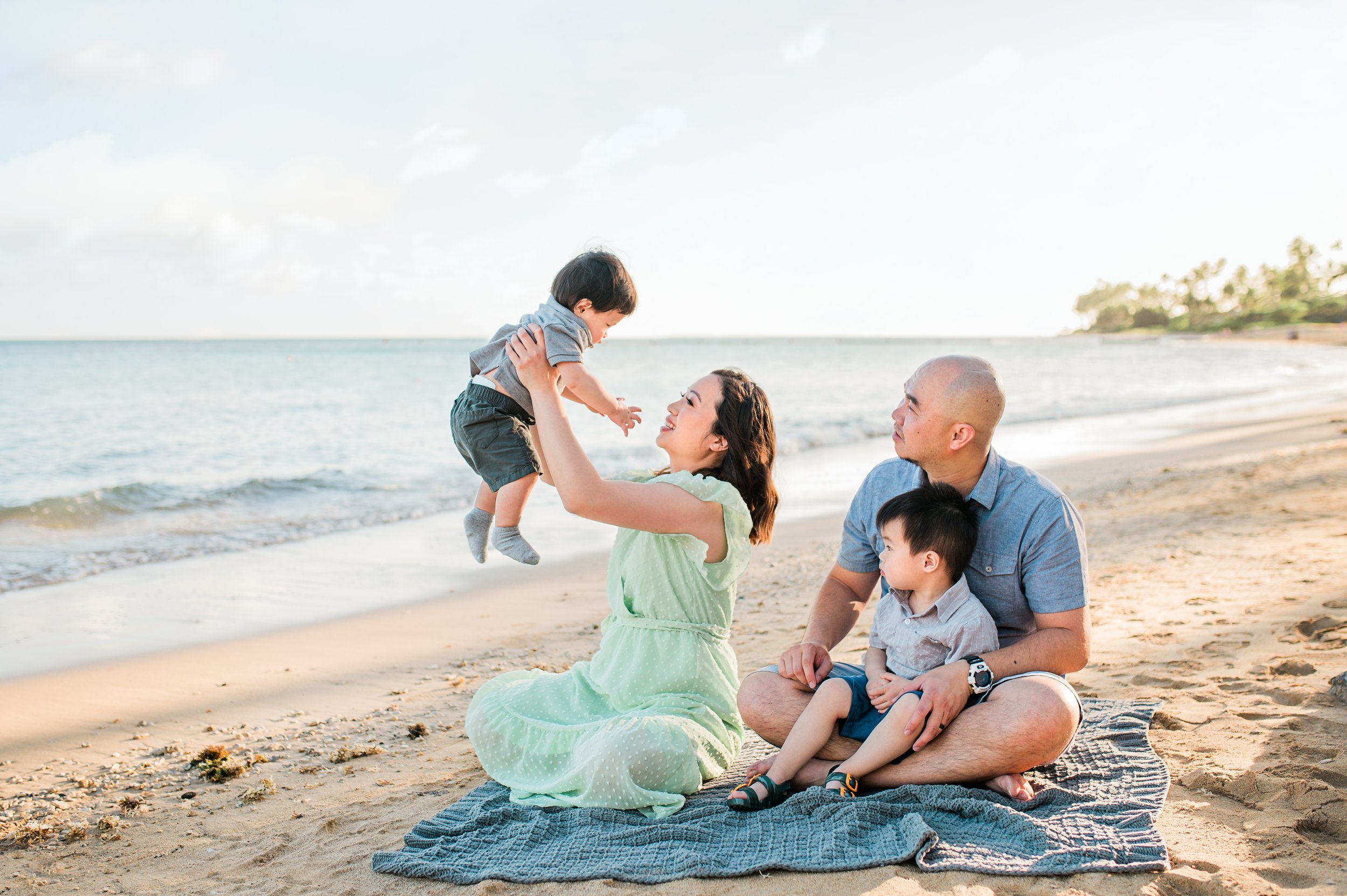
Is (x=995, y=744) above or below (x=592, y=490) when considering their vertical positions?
below

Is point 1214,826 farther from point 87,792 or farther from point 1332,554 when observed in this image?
point 1332,554

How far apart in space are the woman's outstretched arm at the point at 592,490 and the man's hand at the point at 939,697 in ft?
2.51

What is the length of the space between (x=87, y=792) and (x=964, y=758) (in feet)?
10.8

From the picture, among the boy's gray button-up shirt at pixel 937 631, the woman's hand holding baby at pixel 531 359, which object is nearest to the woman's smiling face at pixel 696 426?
the woman's hand holding baby at pixel 531 359

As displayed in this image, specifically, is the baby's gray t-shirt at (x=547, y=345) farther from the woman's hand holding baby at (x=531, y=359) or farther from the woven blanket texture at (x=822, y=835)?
the woven blanket texture at (x=822, y=835)

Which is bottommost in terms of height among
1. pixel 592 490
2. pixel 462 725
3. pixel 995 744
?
pixel 462 725

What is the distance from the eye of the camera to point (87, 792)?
3615 millimetres

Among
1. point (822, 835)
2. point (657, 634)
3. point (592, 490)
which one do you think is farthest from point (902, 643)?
point (592, 490)

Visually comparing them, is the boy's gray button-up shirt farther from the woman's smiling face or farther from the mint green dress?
the woman's smiling face

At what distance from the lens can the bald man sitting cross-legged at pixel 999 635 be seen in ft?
9.11

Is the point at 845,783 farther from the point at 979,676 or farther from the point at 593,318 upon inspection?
the point at 593,318

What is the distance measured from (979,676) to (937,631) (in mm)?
176

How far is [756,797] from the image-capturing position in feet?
9.49

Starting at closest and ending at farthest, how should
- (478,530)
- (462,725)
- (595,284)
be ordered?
(595,284), (462,725), (478,530)
